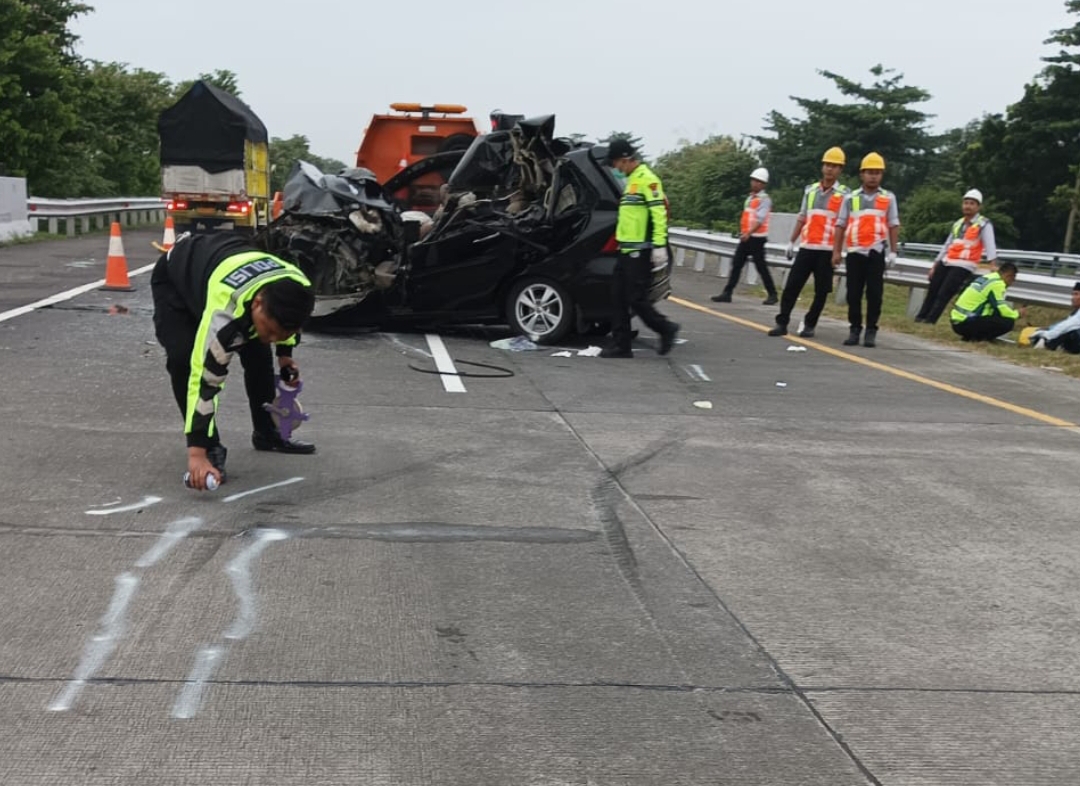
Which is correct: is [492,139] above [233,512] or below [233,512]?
above

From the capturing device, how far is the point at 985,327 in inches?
490

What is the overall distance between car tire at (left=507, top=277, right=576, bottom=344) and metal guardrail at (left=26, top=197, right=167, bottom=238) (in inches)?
640

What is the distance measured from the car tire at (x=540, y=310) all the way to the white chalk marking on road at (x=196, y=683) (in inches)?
282

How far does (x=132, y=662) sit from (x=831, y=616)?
237 centimetres

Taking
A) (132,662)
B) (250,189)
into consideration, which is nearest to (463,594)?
(132,662)

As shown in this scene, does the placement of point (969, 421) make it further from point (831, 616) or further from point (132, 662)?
point (132, 662)

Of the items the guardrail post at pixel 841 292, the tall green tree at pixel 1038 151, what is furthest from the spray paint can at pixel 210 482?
the tall green tree at pixel 1038 151

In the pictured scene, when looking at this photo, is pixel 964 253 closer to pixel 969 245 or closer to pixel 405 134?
pixel 969 245

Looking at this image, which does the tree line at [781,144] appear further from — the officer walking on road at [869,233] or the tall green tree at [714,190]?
the officer walking on road at [869,233]

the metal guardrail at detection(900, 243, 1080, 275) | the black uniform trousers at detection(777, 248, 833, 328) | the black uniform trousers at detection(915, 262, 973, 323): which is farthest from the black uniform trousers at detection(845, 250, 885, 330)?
the metal guardrail at detection(900, 243, 1080, 275)

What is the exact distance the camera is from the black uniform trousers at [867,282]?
11.3 meters

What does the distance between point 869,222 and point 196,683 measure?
30.8 ft

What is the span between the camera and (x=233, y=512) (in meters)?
4.92

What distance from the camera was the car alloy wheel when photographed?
1043 cm
